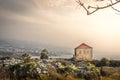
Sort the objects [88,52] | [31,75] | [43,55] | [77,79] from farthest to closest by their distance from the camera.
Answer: [88,52], [43,55], [77,79], [31,75]

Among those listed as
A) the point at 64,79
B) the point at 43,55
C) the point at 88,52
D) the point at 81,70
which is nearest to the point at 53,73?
the point at 64,79

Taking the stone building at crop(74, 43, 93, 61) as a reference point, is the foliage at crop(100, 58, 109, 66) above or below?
below

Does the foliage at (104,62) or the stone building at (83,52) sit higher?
the stone building at (83,52)

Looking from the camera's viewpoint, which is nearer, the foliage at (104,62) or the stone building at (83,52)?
the foliage at (104,62)

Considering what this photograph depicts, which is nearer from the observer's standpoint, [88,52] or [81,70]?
[81,70]

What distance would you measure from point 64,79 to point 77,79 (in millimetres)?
857

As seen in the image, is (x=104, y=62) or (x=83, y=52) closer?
(x=104, y=62)

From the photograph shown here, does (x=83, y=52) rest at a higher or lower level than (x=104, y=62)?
higher

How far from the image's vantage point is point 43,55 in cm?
5616

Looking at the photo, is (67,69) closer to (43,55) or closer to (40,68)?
(40,68)

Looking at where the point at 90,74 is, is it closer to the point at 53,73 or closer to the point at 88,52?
the point at 53,73

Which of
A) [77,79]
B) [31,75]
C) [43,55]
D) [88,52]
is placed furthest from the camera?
[88,52]

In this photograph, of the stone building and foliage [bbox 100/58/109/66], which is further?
the stone building

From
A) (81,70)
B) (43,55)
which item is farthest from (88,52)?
(81,70)
